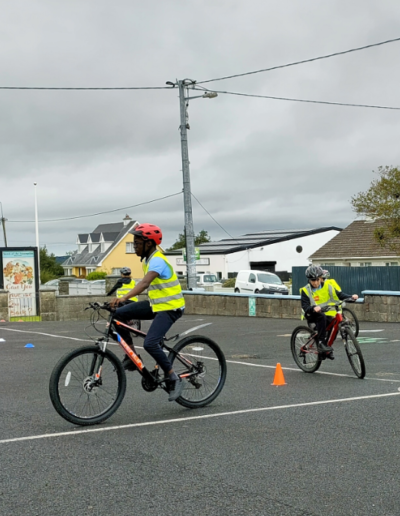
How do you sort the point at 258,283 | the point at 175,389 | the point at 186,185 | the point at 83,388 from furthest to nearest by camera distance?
the point at 258,283 < the point at 186,185 < the point at 175,389 < the point at 83,388

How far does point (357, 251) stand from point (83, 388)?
45.9 metres

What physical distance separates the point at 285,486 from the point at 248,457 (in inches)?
29.5

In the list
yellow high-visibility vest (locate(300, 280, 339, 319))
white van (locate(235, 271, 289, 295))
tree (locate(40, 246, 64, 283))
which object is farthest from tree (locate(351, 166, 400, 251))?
tree (locate(40, 246, 64, 283))

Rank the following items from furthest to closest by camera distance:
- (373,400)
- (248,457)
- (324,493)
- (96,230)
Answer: (96,230) → (373,400) → (248,457) → (324,493)

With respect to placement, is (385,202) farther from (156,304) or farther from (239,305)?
(156,304)

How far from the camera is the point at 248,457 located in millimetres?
5434

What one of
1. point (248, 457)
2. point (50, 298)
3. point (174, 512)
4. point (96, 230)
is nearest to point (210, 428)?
point (248, 457)

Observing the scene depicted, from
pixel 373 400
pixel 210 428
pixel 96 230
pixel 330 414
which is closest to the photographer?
pixel 210 428

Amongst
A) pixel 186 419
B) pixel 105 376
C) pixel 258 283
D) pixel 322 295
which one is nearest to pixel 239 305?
pixel 322 295

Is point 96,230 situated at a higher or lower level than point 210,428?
higher

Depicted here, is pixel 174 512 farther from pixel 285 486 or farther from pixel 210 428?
pixel 210 428

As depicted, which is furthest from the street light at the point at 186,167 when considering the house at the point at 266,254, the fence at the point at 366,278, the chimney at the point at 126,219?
the chimney at the point at 126,219

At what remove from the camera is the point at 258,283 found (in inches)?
1724

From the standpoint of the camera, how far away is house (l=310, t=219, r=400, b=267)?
1909 inches
